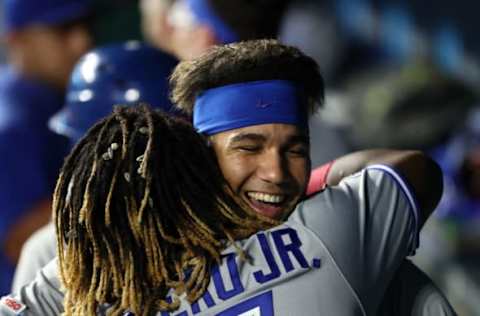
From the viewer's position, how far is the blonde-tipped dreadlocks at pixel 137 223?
3.26 m

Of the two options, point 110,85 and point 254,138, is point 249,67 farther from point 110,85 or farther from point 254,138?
point 110,85

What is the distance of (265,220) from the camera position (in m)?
3.32

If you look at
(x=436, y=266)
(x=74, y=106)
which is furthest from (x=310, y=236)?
(x=436, y=266)

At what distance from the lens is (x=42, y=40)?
6.27 m

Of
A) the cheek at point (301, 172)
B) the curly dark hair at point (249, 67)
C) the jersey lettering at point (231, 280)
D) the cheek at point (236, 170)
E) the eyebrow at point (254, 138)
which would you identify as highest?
the curly dark hair at point (249, 67)

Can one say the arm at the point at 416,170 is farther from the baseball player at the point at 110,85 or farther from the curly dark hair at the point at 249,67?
the baseball player at the point at 110,85

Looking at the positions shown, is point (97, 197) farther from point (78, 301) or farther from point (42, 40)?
point (42, 40)

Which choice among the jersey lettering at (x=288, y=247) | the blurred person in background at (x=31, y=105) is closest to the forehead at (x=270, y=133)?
the jersey lettering at (x=288, y=247)

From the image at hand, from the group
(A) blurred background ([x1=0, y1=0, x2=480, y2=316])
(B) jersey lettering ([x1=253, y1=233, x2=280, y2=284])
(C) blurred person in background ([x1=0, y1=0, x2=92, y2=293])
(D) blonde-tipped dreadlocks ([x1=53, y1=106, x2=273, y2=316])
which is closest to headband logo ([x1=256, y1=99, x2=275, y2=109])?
(D) blonde-tipped dreadlocks ([x1=53, y1=106, x2=273, y2=316])

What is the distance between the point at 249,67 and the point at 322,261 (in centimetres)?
52

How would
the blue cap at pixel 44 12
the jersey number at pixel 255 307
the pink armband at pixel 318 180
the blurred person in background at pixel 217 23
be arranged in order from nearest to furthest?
the jersey number at pixel 255 307 → the pink armband at pixel 318 180 → the blurred person in background at pixel 217 23 → the blue cap at pixel 44 12

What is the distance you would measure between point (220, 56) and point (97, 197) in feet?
1.54

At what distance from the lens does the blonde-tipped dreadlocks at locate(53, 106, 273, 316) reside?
3.26m

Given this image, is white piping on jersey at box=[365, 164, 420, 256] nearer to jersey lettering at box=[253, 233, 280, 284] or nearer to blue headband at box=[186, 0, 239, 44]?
jersey lettering at box=[253, 233, 280, 284]
